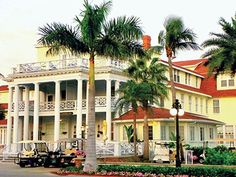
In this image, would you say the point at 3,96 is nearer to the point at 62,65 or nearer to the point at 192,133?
the point at 62,65

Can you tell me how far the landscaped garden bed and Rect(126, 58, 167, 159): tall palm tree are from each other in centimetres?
1057

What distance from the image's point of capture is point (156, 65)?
3609 centimetres

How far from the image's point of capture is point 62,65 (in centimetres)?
4066

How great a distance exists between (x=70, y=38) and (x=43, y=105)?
19.6m

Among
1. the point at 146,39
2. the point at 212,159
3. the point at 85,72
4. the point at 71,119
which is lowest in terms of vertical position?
→ the point at 212,159

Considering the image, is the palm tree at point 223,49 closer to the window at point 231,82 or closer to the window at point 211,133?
the window at point 211,133

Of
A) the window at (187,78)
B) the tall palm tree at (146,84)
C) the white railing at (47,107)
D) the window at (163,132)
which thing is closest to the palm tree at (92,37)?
the tall palm tree at (146,84)

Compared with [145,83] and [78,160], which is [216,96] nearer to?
[145,83]

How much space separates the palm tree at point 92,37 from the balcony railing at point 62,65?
1351cm

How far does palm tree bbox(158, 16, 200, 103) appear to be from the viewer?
3412 centimetres

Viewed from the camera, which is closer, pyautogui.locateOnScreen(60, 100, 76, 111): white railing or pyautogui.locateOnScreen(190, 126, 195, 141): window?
pyautogui.locateOnScreen(60, 100, 76, 111): white railing

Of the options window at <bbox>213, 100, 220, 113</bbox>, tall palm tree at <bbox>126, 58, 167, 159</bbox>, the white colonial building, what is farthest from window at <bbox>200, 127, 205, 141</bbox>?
tall palm tree at <bbox>126, 58, 167, 159</bbox>

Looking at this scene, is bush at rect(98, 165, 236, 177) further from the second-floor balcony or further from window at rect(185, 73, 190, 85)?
window at rect(185, 73, 190, 85)

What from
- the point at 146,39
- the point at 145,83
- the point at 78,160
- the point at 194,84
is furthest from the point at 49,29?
the point at 194,84
